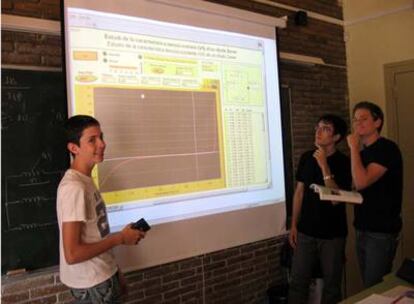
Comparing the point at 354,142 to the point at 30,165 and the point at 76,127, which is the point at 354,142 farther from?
the point at 30,165

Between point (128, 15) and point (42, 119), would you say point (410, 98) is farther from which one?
point (42, 119)

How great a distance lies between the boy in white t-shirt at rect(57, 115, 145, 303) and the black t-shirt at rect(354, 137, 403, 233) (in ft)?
4.78

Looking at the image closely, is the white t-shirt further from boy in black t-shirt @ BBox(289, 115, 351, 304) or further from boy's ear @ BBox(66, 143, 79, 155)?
boy in black t-shirt @ BBox(289, 115, 351, 304)

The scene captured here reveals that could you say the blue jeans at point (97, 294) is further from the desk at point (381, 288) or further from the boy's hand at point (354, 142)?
the boy's hand at point (354, 142)

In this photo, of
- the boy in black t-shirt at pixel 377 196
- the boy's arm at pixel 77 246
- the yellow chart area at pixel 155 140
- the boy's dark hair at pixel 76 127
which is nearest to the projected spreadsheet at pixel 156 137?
the yellow chart area at pixel 155 140

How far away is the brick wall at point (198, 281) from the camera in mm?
2357

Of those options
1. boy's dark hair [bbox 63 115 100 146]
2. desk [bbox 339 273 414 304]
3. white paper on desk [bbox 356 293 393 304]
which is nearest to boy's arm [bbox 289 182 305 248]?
desk [bbox 339 273 414 304]

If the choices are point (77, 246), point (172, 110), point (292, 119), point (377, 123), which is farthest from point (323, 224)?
point (77, 246)

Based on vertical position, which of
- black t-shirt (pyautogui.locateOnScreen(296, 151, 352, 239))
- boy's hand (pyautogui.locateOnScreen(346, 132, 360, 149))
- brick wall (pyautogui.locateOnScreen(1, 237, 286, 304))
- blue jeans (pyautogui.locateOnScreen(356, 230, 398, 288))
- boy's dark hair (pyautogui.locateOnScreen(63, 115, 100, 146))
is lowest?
brick wall (pyautogui.locateOnScreen(1, 237, 286, 304))

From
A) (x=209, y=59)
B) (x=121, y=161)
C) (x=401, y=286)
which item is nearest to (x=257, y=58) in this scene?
(x=209, y=59)

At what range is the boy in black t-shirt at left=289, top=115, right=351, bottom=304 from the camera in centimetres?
280

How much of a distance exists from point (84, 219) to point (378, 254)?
5.78 feet

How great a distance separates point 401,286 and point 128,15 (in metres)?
1.89

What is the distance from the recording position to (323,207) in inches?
110
